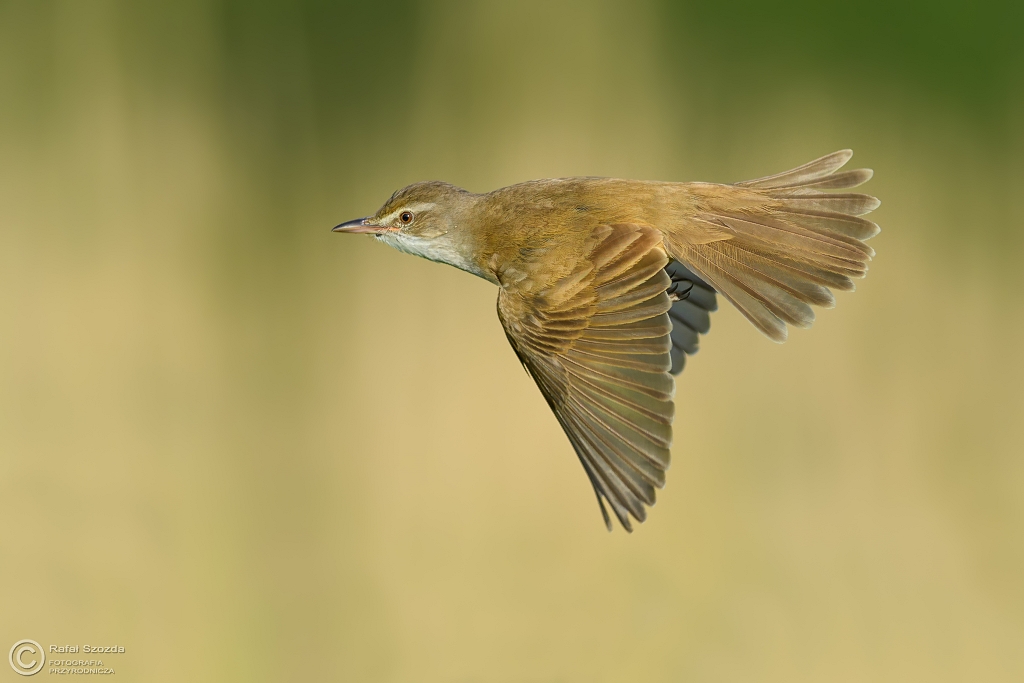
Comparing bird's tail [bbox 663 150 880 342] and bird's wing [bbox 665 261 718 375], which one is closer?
bird's tail [bbox 663 150 880 342]

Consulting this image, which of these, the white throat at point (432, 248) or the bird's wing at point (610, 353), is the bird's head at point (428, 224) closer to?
the white throat at point (432, 248)

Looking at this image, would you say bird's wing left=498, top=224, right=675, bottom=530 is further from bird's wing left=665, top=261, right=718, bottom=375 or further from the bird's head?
bird's wing left=665, top=261, right=718, bottom=375

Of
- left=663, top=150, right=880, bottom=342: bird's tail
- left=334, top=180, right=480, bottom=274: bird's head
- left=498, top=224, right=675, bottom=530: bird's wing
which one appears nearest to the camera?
left=498, top=224, right=675, bottom=530: bird's wing

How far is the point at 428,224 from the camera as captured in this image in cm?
395

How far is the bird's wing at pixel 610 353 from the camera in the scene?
298 cm

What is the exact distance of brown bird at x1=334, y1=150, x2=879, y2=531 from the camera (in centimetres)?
306

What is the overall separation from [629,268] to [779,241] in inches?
22.4

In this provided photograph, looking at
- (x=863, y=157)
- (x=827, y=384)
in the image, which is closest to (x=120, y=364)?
(x=827, y=384)

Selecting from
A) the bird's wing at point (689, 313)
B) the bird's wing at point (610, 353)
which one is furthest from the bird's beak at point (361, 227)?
the bird's wing at point (689, 313)

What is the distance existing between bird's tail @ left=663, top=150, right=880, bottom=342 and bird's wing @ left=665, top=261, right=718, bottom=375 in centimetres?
36

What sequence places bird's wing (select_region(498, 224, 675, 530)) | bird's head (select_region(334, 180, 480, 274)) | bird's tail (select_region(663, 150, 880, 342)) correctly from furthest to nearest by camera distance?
1. bird's head (select_region(334, 180, 480, 274))
2. bird's tail (select_region(663, 150, 880, 342))
3. bird's wing (select_region(498, 224, 675, 530))

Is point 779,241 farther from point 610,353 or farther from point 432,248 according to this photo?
point 432,248

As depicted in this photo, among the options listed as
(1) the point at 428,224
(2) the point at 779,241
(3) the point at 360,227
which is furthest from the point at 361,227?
(2) the point at 779,241

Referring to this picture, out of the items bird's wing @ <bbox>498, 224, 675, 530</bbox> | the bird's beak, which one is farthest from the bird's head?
bird's wing @ <bbox>498, 224, 675, 530</bbox>
